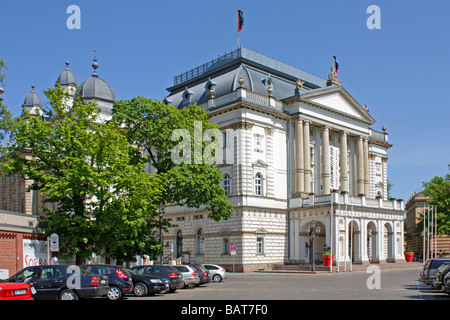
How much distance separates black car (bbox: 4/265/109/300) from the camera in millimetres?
19656

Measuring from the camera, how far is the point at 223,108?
50.3m

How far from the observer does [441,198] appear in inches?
2685

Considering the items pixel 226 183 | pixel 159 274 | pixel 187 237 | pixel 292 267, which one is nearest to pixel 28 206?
pixel 187 237

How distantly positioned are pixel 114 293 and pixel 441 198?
183ft

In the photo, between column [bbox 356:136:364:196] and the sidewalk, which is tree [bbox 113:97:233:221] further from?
column [bbox 356:136:364:196]

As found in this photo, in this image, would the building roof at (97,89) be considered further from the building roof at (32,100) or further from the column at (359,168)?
the column at (359,168)

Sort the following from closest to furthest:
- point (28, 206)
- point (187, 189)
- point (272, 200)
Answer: point (187, 189), point (272, 200), point (28, 206)

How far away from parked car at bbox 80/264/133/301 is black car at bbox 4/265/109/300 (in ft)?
6.75

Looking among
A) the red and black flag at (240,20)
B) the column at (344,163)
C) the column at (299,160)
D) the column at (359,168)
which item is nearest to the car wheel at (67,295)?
the column at (299,160)

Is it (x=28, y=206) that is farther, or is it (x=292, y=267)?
(x=28, y=206)

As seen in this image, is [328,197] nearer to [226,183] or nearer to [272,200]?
[272,200]

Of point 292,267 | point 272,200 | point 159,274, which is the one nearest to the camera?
point 159,274

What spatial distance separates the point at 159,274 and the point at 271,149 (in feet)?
90.5

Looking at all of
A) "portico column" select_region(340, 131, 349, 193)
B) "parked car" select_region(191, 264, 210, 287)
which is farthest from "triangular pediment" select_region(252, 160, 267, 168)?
"parked car" select_region(191, 264, 210, 287)
